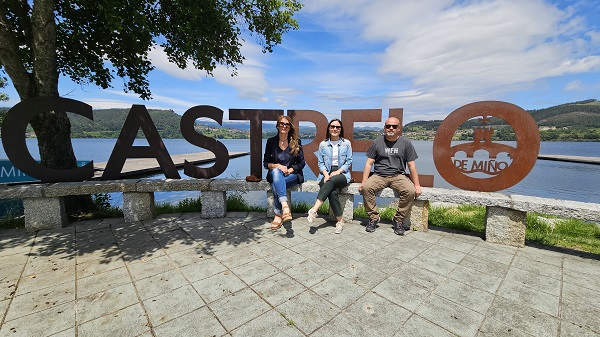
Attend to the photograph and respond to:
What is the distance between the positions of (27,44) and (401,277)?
343 inches

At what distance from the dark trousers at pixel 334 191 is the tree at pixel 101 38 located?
4912 millimetres

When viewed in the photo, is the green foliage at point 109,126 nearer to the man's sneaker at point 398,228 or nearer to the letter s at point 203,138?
the letter s at point 203,138

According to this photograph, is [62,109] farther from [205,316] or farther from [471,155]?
[471,155]

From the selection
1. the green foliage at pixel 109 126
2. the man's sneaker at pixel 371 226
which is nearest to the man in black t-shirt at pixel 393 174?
the man's sneaker at pixel 371 226

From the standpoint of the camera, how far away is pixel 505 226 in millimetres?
3891

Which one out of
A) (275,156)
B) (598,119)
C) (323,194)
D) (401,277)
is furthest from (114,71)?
(598,119)

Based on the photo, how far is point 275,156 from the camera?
15.2ft

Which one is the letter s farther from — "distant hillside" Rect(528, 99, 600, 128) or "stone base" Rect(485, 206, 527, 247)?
"distant hillside" Rect(528, 99, 600, 128)

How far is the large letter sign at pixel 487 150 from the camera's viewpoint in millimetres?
4203

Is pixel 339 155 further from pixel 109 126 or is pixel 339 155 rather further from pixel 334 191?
pixel 109 126

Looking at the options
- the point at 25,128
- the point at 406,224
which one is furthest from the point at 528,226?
the point at 25,128

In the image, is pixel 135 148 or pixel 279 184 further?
pixel 135 148

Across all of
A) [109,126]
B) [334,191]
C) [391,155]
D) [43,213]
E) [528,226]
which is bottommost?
[528,226]

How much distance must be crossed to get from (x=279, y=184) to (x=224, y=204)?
1.49 meters
